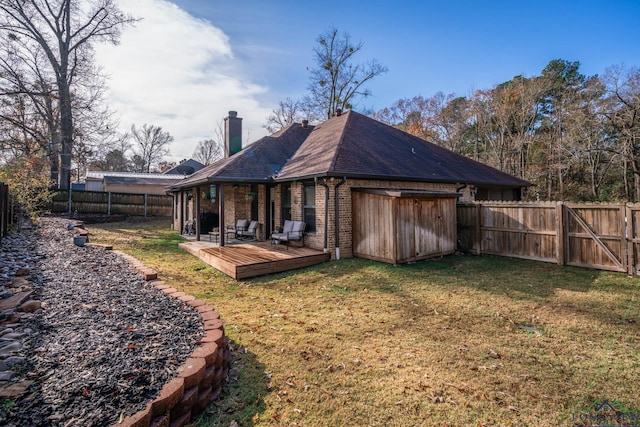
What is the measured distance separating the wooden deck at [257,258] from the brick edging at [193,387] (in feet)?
13.3

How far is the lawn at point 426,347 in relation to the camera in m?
2.85

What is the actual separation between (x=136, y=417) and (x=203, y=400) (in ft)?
2.44

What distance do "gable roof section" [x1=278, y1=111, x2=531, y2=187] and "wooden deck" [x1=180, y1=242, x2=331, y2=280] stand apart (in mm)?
2337

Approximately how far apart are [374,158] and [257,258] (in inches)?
206

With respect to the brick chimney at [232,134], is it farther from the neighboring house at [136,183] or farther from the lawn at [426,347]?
the neighboring house at [136,183]

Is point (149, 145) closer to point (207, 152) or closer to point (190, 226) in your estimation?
point (207, 152)

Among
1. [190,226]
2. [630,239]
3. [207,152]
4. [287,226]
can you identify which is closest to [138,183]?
[190,226]

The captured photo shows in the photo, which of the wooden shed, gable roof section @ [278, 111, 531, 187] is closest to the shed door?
the wooden shed

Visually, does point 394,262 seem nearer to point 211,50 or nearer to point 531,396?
point 531,396

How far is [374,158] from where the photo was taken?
10.8 metres

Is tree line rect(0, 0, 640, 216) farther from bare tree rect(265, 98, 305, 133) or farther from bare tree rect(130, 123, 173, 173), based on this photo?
bare tree rect(130, 123, 173, 173)

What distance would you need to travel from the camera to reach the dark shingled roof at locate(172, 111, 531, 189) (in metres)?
9.99

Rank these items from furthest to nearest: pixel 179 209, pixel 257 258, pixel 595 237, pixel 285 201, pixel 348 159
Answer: pixel 179 209, pixel 285 201, pixel 348 159, pixel 257 258, pixel 595 237

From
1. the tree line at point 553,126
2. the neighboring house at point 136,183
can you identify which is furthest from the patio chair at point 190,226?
the tree line at point 553,126
